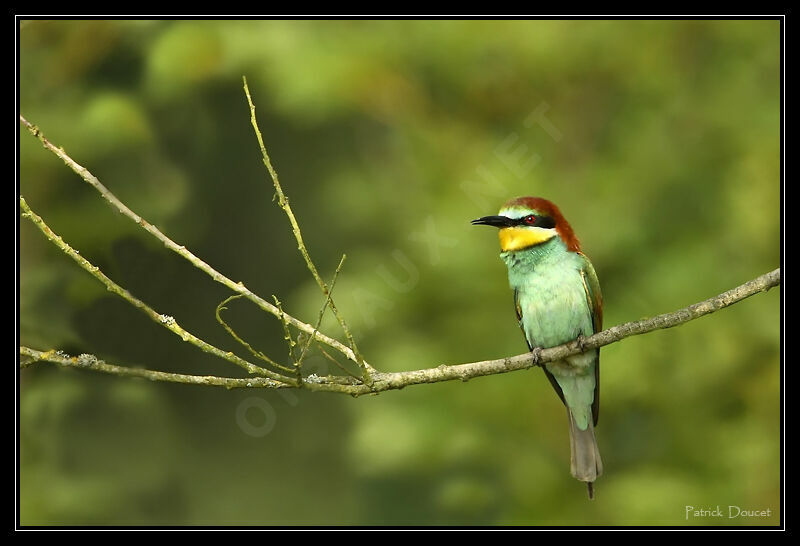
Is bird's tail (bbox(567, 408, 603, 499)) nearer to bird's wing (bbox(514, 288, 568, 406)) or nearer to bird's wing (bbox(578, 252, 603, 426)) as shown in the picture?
bird's wing (bbox(514, 288, 568, 406))

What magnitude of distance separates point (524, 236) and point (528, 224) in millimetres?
49

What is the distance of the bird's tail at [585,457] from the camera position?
3.60 metres

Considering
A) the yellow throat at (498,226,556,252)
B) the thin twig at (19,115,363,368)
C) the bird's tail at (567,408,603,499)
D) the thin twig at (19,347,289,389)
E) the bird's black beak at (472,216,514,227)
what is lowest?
the bird's tail at (567,408,603,499)

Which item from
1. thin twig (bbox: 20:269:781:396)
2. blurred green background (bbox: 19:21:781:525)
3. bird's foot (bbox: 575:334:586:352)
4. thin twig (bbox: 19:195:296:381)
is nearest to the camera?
thin twig (bbox: 19:195:296:381)

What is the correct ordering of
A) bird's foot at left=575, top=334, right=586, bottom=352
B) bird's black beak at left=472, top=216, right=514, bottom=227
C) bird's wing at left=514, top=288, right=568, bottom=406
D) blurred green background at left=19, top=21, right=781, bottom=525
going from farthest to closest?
blurred green background at left=19, top=21, right=781, bottom=525
bird's wing at left=514, top=288, right=568, bottom=406
bird's black beak at left=472, top=216, right=514, bottom=227
bird's foot at left=575, top=334, right=586, bottom=352

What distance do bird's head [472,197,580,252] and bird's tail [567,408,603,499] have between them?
79 centimetres

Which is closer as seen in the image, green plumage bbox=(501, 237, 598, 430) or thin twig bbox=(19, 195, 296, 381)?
thin twig bbox=(19, 195, 296, 381)

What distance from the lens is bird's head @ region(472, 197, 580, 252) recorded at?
3.37 meters

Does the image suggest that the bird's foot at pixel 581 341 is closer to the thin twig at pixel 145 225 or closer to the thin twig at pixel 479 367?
the thin twig at pixel 479 367

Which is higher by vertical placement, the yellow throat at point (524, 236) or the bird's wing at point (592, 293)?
the yellow throat at point (524, 236)

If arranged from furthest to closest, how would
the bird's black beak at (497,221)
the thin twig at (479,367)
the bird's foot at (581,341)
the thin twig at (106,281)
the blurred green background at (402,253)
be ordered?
the blurred green background at (402,253) → the bird's black beak at (497,221) → the bird's foot at (581,341) → the thin twig at (479,367) → the thin twig at (106,281)

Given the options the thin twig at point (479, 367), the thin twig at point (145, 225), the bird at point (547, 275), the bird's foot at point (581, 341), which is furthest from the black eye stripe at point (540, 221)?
the thin twig at point (145, 225)

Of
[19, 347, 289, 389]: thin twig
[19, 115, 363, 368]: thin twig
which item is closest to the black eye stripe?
[19, 115, 363, 368]: thin twig

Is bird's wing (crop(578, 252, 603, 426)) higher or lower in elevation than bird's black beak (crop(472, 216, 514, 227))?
lower
